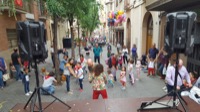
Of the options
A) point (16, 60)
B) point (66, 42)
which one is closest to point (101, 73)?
point (16, 60)

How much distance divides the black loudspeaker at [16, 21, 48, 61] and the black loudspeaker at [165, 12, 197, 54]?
239cm

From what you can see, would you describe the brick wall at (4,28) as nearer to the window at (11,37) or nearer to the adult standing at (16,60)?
the window at (11,37)

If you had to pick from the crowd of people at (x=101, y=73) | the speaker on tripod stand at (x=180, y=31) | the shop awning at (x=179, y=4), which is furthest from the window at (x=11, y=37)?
the speaker on tripod stand at (x=180, y=31)

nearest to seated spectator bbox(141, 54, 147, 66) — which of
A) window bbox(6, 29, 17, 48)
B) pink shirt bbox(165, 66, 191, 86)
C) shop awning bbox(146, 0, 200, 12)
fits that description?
shop awning bbox(146, 0, 200, 12)

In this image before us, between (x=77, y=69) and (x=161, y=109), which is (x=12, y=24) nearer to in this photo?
(x=77, y=69)

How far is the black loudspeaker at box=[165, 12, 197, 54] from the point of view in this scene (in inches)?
→ 106

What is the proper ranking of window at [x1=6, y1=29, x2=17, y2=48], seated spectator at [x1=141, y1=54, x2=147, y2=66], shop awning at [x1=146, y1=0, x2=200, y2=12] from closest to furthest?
shop awning at [x1=146, y1=0, x2=200, y2=12] → window at [x1=6, y1=29, x2=17, y2=48] → seated spectator at [x1=141, y1=54, x2=147, y2=66]

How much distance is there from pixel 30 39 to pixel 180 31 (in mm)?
2679

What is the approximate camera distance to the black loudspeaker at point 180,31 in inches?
106

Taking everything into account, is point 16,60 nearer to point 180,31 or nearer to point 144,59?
point 144,59

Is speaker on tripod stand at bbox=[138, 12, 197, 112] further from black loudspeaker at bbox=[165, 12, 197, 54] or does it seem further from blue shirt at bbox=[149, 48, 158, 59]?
blue shirt at bbox=[149, 48, 158, 59]

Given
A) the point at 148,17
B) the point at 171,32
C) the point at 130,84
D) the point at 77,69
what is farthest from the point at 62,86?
the point at 148,17

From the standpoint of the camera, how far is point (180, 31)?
2.76 meters

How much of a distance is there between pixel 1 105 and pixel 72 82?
3.29m
